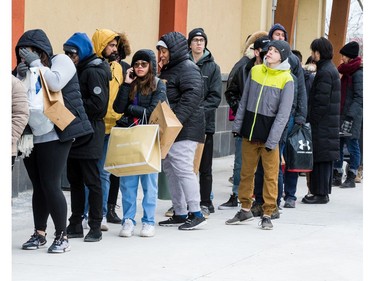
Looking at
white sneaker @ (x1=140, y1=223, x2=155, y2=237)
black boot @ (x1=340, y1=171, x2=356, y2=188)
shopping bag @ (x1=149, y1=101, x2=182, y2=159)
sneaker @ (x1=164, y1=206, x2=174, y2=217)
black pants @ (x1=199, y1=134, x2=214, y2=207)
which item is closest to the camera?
shopping bag @ (x1=149, y1=101, x2=182, y2=159)

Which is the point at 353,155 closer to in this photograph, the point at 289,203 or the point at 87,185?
the point at 289,203

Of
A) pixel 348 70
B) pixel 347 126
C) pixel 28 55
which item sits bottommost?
pixel 347 126

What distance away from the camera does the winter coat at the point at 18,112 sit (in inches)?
280

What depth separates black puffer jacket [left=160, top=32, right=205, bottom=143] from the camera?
892 cm

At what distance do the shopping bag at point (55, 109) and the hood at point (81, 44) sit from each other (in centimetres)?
80

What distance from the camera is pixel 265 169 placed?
9.39 m

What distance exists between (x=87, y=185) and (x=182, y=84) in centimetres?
130

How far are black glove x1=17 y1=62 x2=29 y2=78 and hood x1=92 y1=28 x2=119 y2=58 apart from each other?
1429 millimetres

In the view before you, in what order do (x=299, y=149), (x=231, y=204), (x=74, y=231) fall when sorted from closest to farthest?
(x=74, y=231)
(x=299, y=149)
(x=231, y=204)

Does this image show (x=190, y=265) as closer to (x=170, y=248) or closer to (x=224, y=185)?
(x=170, y=248)

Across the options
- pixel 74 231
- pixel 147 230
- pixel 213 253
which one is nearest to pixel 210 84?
pixel 147 230

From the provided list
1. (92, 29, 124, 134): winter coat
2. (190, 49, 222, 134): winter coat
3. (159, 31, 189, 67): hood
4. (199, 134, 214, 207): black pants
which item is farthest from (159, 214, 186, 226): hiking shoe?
(159, 31, 189, 67): hood

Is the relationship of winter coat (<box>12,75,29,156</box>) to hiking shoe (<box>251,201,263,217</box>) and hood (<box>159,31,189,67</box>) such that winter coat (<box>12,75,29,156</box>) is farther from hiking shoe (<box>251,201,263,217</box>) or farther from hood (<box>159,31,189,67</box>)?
hiking shoe (<box>251,201,263,217</box>)
